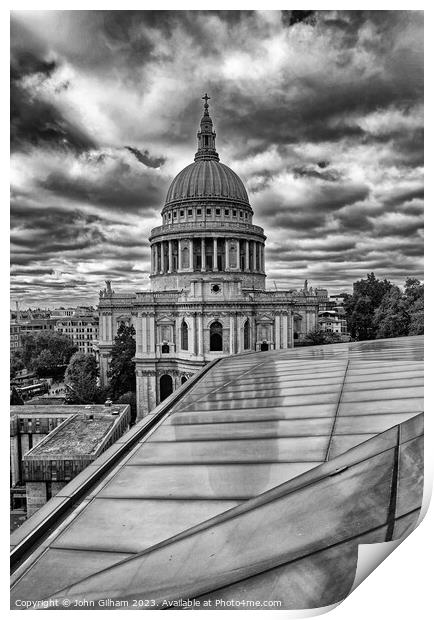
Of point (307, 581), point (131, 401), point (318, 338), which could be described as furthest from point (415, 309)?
point (307, 581)

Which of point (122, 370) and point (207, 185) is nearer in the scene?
point (122, 370)

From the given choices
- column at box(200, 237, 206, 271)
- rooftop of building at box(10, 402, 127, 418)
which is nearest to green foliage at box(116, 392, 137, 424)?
rooftop of building at box(10, 402, 127, 418)

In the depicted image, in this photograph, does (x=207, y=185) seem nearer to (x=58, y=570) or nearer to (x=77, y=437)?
(x=77, y=437)

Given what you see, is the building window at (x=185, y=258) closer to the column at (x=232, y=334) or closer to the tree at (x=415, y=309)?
the column at (x=232, y=334)

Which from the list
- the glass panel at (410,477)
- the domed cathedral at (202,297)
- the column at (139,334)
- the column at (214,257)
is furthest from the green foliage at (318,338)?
the glass panel at (410,477)

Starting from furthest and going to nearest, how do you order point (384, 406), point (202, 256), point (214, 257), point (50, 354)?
point (214, 257) → point (202, 256) → point (50, 354) → point (384, 406)

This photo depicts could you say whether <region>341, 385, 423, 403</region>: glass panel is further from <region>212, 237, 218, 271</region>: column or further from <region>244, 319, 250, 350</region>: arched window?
<region>212, 237, 218, 271</region>: column
